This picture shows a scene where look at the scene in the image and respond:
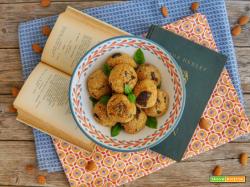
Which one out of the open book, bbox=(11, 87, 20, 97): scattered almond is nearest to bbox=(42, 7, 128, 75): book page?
the open book

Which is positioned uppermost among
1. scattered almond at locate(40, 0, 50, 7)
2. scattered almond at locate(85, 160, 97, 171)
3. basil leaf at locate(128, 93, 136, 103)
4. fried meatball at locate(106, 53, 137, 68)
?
scattered almond at locate(40, 0, 50, 7)

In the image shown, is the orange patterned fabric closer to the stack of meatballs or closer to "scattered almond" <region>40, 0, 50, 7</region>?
the stack of meatballs

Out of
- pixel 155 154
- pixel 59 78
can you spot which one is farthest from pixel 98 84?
pixel 155 154

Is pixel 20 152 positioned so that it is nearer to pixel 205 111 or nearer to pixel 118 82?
pixel 118 82

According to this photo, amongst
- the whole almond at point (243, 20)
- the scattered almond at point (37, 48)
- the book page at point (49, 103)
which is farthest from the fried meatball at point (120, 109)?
the whole almond at point (243, 20)

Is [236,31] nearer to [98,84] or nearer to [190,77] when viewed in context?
[190,77]

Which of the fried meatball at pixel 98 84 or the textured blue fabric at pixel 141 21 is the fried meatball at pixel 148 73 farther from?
the textured blue fabric at pixel 141 21

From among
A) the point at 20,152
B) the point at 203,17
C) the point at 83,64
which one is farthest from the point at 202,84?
the point at 20,152
